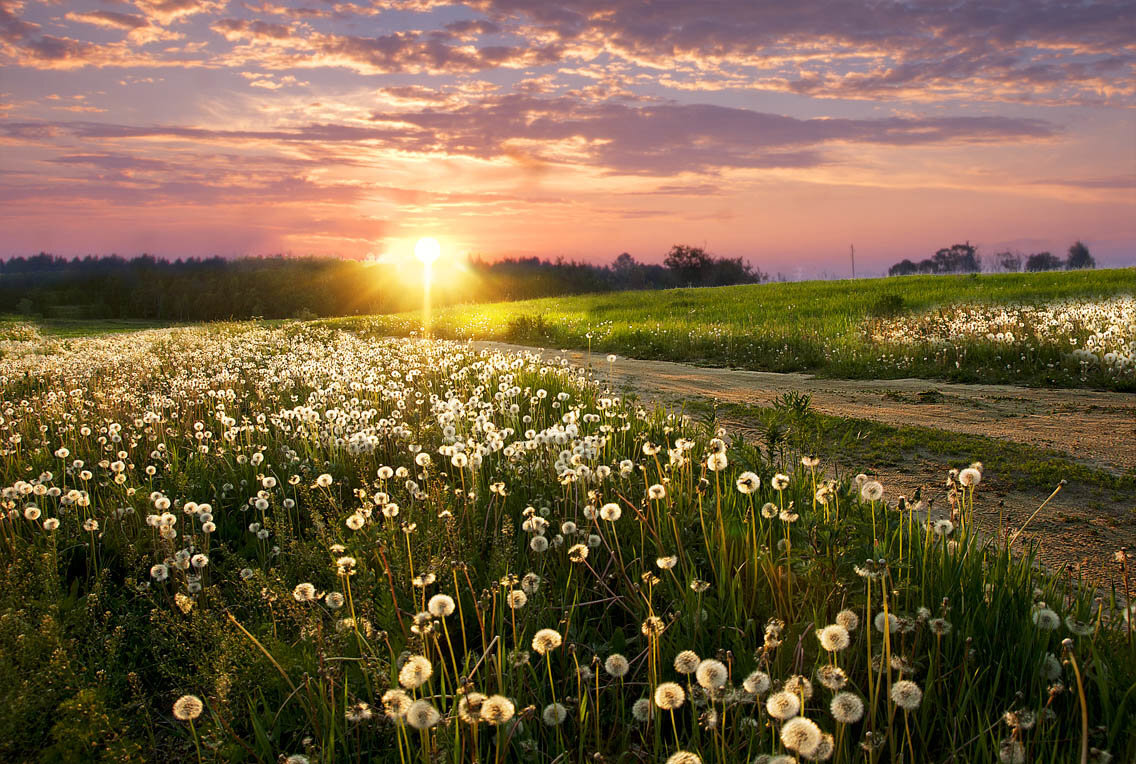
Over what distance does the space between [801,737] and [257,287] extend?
83.3m

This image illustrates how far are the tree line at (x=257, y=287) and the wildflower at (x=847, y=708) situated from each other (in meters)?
53.5

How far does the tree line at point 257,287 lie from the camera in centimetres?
6544

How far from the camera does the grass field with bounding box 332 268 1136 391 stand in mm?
11070

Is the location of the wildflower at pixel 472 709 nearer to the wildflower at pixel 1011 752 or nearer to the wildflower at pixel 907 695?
the wildflower at pixel 907 695

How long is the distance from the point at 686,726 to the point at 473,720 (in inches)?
50.9

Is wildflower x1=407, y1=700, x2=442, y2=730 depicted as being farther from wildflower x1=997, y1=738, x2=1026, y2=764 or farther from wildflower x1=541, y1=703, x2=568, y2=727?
wildflower x1=997, y1=738, x2=1026, y2=764

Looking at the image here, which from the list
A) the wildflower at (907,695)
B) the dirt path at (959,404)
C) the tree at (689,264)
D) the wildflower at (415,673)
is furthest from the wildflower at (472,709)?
the tree at (689,264)

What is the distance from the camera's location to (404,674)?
5.62 feet

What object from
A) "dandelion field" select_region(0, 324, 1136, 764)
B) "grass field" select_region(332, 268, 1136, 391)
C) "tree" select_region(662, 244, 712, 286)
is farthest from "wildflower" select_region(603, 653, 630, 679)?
"tree" select_region(662, 244, 712, 286)

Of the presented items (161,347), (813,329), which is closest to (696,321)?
(813,329)

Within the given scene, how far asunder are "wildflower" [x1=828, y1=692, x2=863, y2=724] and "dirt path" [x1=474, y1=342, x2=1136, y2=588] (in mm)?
2193

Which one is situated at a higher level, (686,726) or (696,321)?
(696,321)

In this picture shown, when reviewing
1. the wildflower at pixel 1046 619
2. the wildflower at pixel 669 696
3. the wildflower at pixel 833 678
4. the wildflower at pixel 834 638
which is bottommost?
the wildflower at pixel 1046 619

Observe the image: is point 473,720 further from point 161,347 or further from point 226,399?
point 161,347
